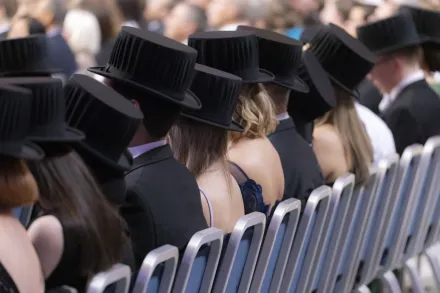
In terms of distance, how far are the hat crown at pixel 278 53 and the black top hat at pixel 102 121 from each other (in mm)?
1295

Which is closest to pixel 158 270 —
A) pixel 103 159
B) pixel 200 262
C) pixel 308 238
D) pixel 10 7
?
pixel 200 262

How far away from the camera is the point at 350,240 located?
12.4ft

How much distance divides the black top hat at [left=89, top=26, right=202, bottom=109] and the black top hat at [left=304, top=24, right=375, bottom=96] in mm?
1534

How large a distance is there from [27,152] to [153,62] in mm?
832

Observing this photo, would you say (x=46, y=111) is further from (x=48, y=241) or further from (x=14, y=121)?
(x=48, y=241)

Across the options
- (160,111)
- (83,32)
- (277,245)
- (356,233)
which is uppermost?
(160,111)

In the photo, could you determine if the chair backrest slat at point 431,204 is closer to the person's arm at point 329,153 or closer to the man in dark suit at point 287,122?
the person's arm at point 329,153

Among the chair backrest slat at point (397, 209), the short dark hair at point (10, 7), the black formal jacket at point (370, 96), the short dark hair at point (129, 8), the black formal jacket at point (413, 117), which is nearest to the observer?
the chair backrest slat at point (397, 209)

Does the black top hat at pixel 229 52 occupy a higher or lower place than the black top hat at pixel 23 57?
higher

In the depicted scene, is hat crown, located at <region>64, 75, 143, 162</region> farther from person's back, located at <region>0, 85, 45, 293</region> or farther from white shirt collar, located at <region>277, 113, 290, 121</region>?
white shirt collar, located at <region>277, 113, 290, 121</region>

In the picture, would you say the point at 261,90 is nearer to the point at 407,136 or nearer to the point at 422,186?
the point at 422,186

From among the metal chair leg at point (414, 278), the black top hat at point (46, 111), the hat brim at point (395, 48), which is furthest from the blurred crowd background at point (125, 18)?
the black top hat at point (46, 111)

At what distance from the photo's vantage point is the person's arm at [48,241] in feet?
7.36

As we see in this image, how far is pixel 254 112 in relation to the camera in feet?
11.3
